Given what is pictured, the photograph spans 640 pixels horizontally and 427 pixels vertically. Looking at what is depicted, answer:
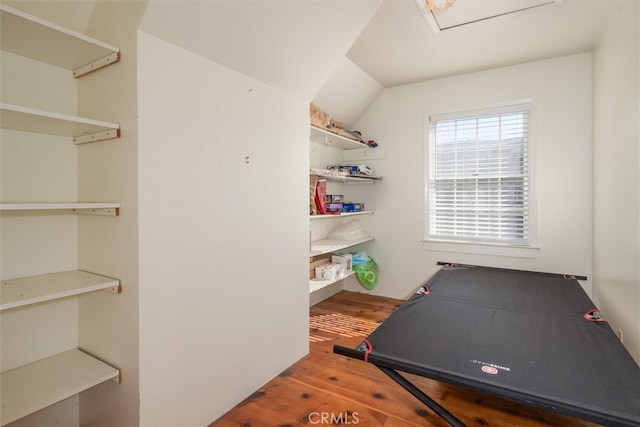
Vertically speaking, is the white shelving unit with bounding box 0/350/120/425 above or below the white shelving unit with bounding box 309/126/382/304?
below

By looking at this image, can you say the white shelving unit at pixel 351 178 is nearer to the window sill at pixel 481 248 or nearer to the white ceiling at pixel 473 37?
the window sill at pixel 481 248

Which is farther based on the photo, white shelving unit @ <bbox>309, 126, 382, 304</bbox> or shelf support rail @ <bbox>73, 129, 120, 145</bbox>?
white shelving unit @ <bbox>309, 126, 382, 304</bbox>

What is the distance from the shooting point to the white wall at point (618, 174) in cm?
185

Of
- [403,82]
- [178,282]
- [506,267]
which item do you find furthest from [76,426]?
[403,82]

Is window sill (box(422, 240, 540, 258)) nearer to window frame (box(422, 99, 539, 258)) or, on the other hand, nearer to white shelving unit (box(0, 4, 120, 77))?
window frame (box(422, 99, 539, 258))

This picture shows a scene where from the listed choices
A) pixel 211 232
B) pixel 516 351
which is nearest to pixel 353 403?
pixel 516 351

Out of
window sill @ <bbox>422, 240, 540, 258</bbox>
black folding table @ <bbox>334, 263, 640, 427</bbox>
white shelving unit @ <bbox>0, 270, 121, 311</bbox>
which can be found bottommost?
black folding table @ <bbox>334, 263, 640, 427</bbox>

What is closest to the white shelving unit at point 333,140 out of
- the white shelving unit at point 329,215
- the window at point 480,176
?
the white shelving unit at point 329,215

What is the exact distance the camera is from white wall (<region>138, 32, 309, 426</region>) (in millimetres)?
1449

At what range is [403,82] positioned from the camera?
12.1 feet

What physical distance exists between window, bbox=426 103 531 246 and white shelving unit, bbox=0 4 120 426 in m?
3.10

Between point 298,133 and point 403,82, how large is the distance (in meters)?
1.93

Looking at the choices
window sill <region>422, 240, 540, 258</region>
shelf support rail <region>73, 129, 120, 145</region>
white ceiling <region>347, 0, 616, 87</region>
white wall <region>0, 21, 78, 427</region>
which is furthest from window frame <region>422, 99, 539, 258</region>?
white wall <region>0, 21, 78, 427</region>

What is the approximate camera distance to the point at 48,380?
1353mm
